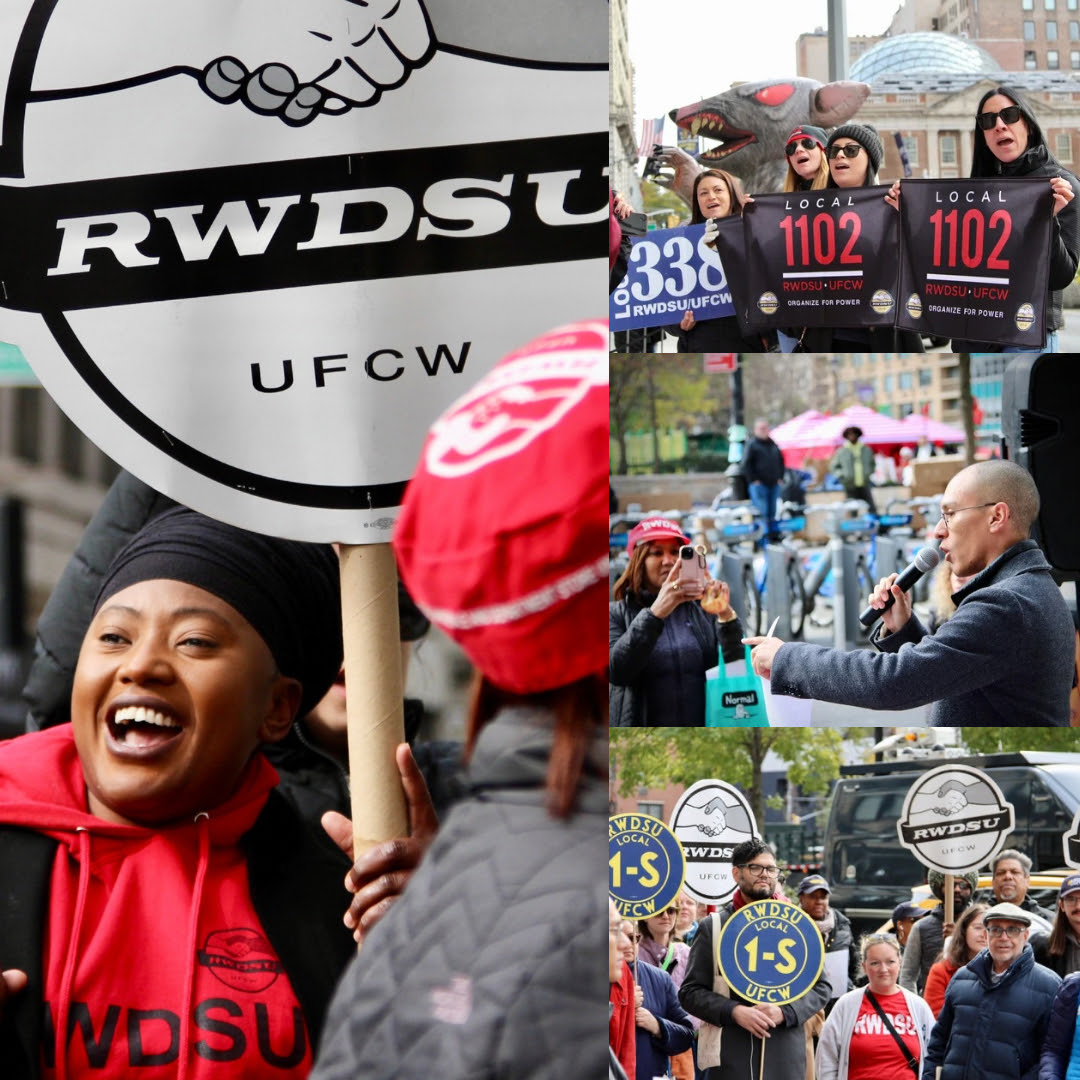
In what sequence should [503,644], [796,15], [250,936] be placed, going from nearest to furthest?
[503,644], [250,936], [796,15]

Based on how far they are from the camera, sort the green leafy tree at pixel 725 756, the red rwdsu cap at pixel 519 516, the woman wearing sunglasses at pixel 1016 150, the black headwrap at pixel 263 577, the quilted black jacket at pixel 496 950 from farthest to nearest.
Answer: the green leafy tree at pixel 725 756 < the woman wearing sunglasses at pixel 1016 150 < the black headwrap at pixel 263 577 < the quilted black jacket at pixel 496 950 < the red rwdsu cap at pixel 519 516

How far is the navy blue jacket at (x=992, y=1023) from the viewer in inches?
90.7

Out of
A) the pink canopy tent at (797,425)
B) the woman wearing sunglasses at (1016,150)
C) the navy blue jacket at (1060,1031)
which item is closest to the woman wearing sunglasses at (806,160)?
the woman wearing sunglasses at (1016,150)

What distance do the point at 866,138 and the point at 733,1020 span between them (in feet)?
4.83

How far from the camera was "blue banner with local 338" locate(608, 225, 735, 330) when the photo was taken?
2.30 m

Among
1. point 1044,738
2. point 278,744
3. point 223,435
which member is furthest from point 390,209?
point 1044,738

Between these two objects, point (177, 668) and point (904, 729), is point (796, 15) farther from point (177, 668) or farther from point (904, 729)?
point (177, 668)

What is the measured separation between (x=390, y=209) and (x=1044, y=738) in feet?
4.37

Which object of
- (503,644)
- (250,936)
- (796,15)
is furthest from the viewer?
(796,15)

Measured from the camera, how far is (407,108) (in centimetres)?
205

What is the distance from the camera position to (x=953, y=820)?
2330 millimetres

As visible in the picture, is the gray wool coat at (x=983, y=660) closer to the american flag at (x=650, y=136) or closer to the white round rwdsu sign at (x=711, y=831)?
the white round rwdsu sign at (x=711, y=831)

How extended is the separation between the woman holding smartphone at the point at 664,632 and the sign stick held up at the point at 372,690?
43 centimetres

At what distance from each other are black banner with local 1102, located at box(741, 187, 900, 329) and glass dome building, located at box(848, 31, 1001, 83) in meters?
0.19
